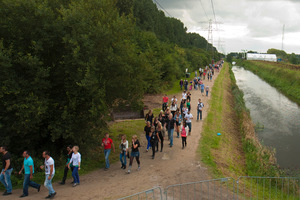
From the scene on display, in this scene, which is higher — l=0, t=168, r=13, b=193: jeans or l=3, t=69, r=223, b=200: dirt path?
l=0, t=168, r=13, b=193: jeans

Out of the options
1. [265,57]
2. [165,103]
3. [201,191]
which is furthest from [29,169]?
[265,57]

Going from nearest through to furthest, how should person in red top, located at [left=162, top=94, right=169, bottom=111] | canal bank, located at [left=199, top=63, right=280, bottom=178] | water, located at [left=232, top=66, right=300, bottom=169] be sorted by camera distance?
canal bank, located at [left=199, top=63, right=280, bottom=178] < water, located at [left=232, top=66, right=300, bottom=169] < person in red top, located at [left=162, top=94, right=169, bottom=111]

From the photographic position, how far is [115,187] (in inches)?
350

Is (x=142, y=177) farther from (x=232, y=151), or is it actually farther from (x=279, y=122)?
(x=279, y=122)

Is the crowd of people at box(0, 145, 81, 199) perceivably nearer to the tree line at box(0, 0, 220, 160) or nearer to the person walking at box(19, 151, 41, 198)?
the person walking at box(19, 151, 41, 198)

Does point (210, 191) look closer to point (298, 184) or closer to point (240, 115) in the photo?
point (298, 184)

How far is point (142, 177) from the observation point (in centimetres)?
972

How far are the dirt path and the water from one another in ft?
22.9

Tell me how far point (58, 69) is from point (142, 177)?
588 centimetres

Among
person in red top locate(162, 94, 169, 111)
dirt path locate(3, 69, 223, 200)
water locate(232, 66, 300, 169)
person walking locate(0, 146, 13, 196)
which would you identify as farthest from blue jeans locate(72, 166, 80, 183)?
water locate(232, 66, 300, 169)

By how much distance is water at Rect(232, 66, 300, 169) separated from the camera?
16094 millimetres

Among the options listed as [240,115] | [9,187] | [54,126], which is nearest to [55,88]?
[54,126]

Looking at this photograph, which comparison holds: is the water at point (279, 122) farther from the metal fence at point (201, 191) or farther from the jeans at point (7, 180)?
the jeans at point (7, 180)

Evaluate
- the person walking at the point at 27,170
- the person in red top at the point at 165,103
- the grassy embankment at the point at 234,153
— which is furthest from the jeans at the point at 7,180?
the person in red top at the point at 165,103
